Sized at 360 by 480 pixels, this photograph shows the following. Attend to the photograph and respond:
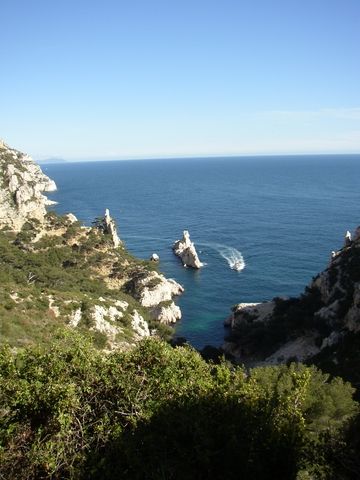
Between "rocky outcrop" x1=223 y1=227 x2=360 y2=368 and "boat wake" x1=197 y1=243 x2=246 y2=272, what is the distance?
83.9ft

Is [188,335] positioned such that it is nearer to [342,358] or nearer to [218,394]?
[342,358]

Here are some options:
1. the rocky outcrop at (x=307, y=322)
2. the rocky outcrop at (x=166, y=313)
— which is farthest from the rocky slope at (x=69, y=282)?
the rocky outcrop at (x=307, y=322)

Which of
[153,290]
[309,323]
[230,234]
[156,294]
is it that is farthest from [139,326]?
[230,234]

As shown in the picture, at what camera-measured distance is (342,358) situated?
39031 mm

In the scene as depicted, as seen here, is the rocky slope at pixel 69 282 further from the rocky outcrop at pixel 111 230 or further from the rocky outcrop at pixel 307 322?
the rocky outcrop at pixel 307 322

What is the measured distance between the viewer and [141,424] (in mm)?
14852

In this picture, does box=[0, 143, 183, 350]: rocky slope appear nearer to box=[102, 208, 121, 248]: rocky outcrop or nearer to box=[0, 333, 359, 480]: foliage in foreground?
box=[102, 208, 121, 248]: rocky outcrop

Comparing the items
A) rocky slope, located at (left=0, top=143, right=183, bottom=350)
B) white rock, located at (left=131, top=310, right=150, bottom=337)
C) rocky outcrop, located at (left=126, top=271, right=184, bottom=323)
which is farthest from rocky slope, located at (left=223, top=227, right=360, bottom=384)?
rocky slope, located at (left=0, top=143, right=183, bottom=350)

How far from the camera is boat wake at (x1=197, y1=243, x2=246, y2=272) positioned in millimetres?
91244

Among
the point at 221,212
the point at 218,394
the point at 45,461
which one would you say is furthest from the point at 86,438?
the point at 221,212

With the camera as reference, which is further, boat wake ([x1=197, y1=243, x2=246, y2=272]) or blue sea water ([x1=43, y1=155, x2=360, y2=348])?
boat wake ([x1=197, y1=243, x2=246, y2=272])

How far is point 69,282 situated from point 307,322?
35.2 metres

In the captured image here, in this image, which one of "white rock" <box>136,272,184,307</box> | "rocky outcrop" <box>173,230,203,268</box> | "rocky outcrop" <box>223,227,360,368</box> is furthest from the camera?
"rocky outcrop" <box>173,230,203,268</box>

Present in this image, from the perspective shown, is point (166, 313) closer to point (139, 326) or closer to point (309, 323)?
point (139, 326)
